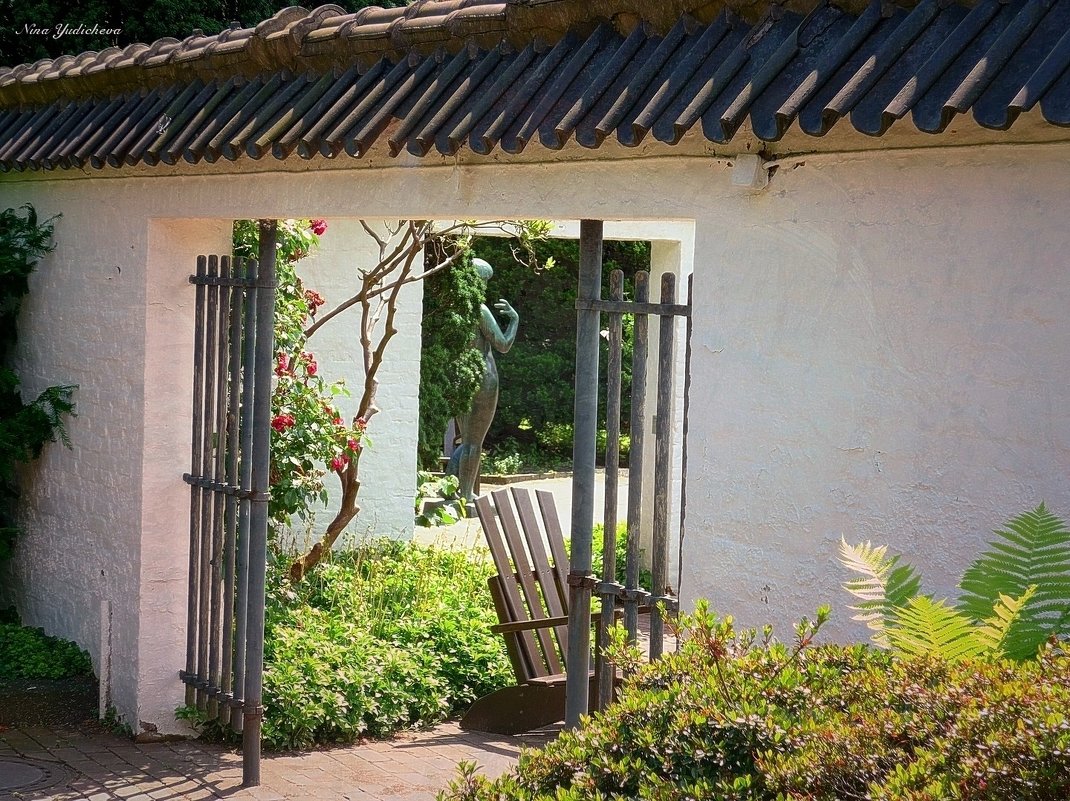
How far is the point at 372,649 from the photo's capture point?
7418 millimetres

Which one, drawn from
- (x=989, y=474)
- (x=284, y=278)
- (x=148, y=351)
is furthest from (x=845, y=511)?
(x=284, y=278)

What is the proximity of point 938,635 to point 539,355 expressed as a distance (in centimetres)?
1711

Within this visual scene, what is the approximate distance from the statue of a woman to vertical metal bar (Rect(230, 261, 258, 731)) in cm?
668

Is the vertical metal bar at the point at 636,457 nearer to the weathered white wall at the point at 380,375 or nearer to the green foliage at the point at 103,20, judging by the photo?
the weathered white wall at the point at 380,375

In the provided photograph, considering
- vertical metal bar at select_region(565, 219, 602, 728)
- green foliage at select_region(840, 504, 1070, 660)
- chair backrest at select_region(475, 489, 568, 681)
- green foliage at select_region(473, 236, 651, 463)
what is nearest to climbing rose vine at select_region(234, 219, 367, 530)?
chair backrest at select_region(475, 489, 568, 681)

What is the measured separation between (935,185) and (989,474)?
778 mm

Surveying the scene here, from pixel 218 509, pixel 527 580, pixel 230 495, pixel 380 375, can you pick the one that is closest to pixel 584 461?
pixel 230 495

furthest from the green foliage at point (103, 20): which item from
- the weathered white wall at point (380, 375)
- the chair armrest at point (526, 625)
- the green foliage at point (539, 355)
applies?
the chair armrest at point (526, 625)

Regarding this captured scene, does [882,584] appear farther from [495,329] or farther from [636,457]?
[495,329]

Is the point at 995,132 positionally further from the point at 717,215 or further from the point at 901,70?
the point at 717,215

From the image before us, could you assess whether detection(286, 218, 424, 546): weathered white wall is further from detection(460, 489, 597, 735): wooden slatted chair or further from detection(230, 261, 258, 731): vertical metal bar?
detection(230, 261, 258, 731): vertical metal bar

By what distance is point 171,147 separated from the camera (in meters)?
5.41

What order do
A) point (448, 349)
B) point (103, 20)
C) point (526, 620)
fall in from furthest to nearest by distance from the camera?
1. point (448, 349)
2. point (103, 20)
3. point (526, 620)

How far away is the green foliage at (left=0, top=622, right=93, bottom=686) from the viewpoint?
7129mm
